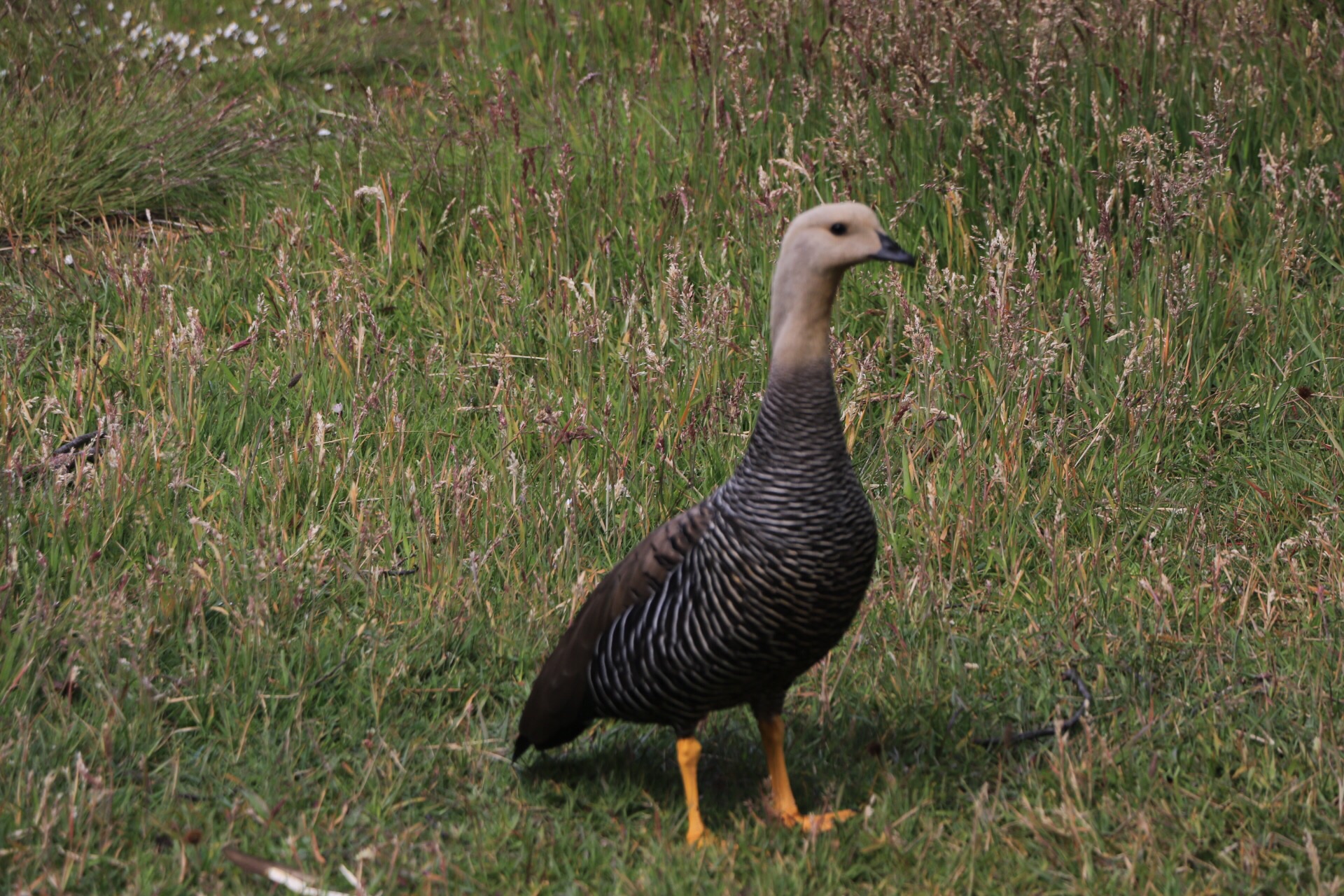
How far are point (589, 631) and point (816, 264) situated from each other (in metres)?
1.03

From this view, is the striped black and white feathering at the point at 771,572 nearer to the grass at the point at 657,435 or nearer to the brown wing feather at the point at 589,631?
the brown wing feather at the point at 589,631

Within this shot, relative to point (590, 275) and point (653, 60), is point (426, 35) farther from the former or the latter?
point (590, 275)

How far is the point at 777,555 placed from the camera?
2924 millimetres

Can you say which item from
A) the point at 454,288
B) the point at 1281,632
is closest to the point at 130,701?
the point at 454,288

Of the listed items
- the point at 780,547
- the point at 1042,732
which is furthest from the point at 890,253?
the point at 1042,732

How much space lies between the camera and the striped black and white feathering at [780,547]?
293 centimetres

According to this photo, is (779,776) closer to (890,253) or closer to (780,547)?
(780,547)

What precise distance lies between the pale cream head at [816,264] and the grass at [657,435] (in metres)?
1.07

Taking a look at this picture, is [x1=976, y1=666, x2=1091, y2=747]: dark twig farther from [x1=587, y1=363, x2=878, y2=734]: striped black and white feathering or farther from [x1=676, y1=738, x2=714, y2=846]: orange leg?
[x1=676, y1=738, x2=714, y2=846]: orange leg

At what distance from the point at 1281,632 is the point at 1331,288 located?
6.35 ft

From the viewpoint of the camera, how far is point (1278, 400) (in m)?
4.74

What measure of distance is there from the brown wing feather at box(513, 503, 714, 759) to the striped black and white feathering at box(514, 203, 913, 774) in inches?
1.6

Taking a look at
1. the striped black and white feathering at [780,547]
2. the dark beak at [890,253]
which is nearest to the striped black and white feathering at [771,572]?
the striped black and white feathering at [780,547]

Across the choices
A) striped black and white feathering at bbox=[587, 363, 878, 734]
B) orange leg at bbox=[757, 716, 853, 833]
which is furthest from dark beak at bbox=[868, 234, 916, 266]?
orange leg at bbox=[757, 716, 853, 833]
